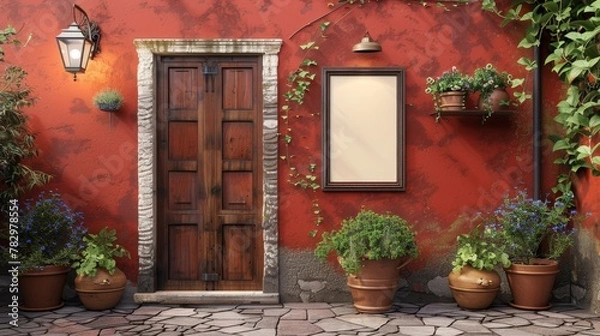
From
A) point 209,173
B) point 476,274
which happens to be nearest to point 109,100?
point 209,173

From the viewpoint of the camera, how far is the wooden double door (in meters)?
6.26

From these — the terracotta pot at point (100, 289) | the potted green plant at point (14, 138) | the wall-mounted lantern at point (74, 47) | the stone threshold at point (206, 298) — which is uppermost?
the wall-mounted lantern at point (74, 47)

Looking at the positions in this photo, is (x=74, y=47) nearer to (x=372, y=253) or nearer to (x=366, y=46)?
(x=366, y=46)

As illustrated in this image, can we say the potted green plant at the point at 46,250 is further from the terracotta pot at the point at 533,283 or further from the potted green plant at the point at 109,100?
the terracotta pot at the point at 533,283

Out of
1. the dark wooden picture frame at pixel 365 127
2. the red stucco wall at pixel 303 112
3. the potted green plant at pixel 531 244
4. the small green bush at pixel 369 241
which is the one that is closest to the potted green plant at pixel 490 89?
the red stucco wall at pixel 303 112

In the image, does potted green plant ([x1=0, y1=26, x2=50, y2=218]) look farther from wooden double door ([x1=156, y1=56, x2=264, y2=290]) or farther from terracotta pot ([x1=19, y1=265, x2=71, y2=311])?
wooden double door ([x1=156, y1=56, x2=264, y2=290])

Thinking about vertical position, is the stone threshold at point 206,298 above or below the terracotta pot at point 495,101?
below

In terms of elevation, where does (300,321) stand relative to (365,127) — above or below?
below

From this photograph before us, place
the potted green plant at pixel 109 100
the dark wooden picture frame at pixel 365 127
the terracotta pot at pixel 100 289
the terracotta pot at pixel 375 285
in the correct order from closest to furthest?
the terracotta pot at pixel 375 285
the terracotta pot at pixel 100 289
the potted green plant at pixel 109 100
the dark wooden picture frame at pixel 365 127

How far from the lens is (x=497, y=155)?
622 centimetres

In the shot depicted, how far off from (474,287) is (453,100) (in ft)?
5.61

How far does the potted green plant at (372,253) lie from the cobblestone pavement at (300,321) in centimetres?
18

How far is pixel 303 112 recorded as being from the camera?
6.20 m

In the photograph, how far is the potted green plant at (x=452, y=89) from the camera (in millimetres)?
5883
